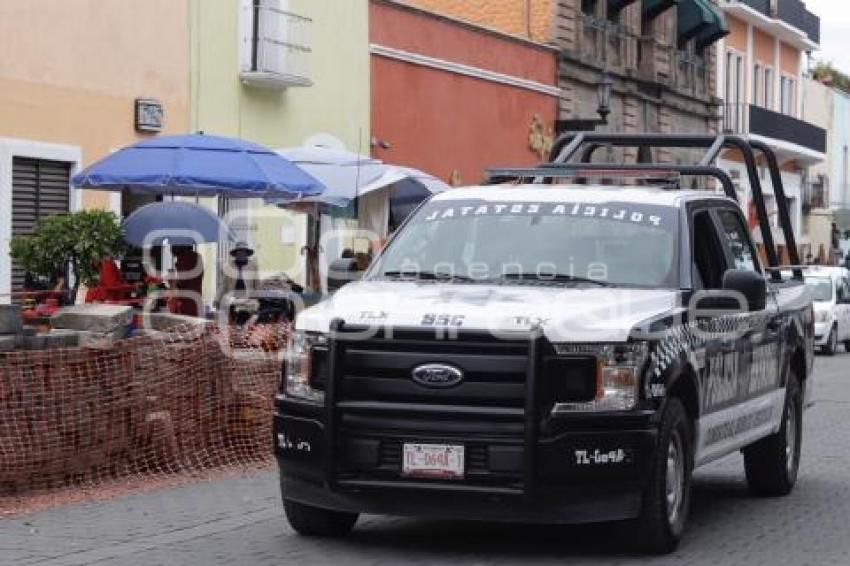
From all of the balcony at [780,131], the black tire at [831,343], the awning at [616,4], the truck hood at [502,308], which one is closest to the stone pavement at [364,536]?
the truck hood at [502,308]

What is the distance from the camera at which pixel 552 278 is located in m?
9.78

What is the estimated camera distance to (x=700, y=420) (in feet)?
32.0

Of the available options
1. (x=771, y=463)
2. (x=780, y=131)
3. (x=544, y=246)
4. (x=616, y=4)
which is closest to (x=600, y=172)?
(x=544, y=246)

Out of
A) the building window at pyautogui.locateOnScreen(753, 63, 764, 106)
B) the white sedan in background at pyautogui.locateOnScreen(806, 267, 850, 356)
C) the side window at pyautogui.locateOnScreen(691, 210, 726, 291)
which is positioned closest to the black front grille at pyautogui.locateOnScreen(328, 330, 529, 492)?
the side window at pyautogui.locateOnScreen(691, 210, 726, 291)

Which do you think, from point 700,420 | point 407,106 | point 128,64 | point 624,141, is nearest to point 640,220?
point 700,420

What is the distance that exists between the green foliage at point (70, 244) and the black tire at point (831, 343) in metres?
19.2

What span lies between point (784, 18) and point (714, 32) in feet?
30.6

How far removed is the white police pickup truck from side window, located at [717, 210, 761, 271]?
31.5 inches

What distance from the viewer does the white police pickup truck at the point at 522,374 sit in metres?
8.66

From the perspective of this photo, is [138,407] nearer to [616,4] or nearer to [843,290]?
[843,290]

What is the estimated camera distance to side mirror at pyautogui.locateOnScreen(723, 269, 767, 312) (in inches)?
390

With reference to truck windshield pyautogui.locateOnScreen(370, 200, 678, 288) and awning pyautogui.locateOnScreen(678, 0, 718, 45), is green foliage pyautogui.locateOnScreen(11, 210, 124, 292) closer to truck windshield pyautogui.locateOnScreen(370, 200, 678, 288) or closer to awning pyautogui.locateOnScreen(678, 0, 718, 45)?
truck windshield pyautogui.locateOnScreen(370, 200, 678, 288)

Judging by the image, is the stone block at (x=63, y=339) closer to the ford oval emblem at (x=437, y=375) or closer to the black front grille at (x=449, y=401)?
the black front grille at (x=449, y=401)

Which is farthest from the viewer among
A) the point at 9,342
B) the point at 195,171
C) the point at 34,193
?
the point at 34,193
